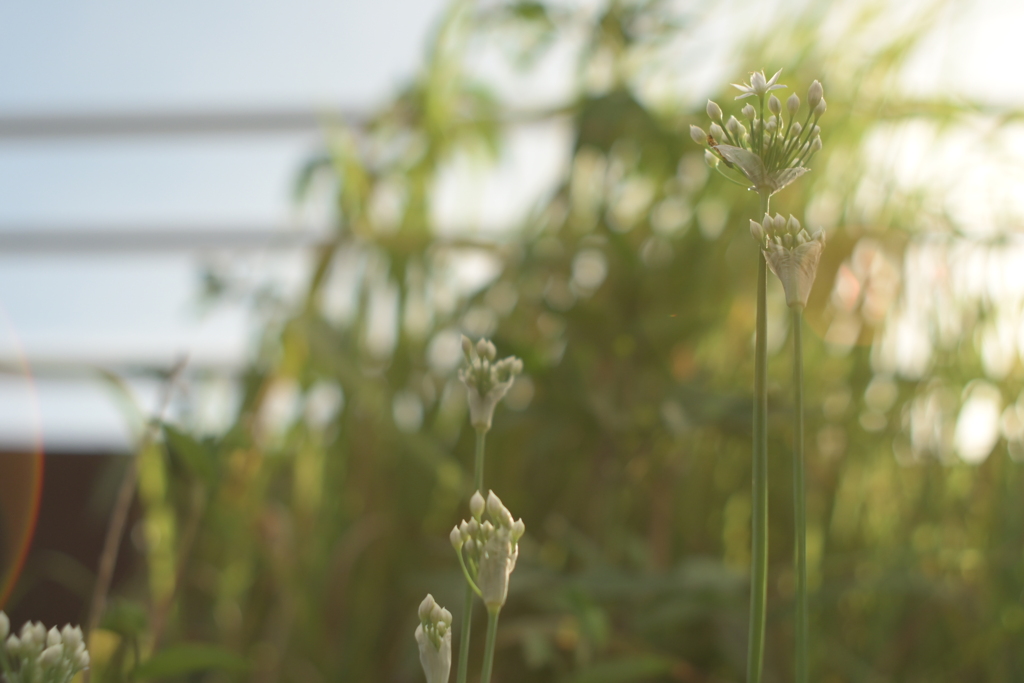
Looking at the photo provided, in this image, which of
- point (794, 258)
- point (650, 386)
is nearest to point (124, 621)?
point (794, 258)

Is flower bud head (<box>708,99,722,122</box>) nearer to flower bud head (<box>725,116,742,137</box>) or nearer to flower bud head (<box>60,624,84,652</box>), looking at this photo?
flower bud head (<box>725,116,742,137</box>)

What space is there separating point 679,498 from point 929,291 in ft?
0.86

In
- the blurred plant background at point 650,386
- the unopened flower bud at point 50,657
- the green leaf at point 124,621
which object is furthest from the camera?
→ the blurred plant background at point 650,386

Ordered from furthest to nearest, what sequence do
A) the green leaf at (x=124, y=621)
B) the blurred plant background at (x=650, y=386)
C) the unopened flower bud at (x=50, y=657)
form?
the blurred plant background at (x=650, y=386)
the green leaf at (x=124, y=621)
the unopened flower bud at (x=50, y=657)

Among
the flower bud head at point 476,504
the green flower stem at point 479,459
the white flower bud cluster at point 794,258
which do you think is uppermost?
the white flower bud cluster at point 794,258

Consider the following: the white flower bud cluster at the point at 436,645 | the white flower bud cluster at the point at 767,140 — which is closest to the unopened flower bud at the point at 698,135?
the white flower bud cluster at the point at 767,140

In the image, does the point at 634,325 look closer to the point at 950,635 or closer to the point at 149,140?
the point at 950,635

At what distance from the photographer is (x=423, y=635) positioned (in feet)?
0.47

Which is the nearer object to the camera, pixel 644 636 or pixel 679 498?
pixel 644 636

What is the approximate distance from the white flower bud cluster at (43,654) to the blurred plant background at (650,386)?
35 centimetres

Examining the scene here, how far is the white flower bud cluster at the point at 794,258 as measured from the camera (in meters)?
0.14

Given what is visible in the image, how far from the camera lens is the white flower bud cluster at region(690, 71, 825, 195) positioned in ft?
0.47

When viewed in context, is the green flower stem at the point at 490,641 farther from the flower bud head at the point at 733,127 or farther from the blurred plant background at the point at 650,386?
the blurred plant background at the point at 650,386

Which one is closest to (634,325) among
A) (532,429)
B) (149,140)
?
(532,429)
